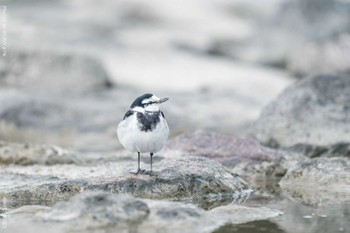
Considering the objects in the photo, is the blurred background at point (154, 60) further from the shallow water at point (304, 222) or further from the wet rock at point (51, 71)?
the shallow water at point (304, 222)

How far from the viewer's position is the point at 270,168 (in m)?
13.7

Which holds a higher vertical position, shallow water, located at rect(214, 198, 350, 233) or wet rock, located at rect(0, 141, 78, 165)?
wet rock, located at rect(0, 141, 78, 165)

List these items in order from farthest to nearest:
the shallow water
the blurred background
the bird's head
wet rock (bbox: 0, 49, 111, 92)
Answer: wet rock (bbox: 0, 49, 111, 92), the blurred background, the bird's head, the shallow water

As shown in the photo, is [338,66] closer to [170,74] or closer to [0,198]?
[170,74]

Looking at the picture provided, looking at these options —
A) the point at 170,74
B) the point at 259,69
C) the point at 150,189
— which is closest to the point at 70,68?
the point at 170,74

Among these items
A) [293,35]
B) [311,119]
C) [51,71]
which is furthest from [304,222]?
[293,35]

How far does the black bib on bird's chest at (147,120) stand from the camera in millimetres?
11156

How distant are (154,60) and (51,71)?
4595 millimetres

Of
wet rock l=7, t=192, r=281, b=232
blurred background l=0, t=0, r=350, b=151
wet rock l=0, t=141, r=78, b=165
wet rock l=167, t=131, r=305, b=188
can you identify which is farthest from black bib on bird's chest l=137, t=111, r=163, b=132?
blurred background l=0, t=0, r=350, b=151

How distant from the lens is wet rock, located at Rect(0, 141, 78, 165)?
1441 cm

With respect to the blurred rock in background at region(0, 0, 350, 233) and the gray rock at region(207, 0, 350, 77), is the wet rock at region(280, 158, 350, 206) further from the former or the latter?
the gray rock at region(207, 0, 350, 77)

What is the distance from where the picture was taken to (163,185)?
11.6 metres

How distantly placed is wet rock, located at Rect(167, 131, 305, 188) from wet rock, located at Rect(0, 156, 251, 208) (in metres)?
1.04

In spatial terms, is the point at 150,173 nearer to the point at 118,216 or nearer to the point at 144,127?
the point at 144,127
